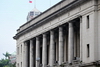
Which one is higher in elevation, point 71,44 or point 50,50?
point 71,44

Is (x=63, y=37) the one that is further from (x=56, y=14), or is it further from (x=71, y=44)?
(x=71, y=44)

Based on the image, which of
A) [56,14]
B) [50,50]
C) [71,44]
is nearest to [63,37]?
[50,50]

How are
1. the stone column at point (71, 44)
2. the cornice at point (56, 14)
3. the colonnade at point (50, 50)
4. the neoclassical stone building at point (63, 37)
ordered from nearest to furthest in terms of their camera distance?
the neoclassical stone building at point (63, 37) → the cornice at point (56, 14) → the stone column at point (71, 44) → the colonnade at point (50, 50)

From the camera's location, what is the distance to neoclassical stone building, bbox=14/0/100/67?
242 ft

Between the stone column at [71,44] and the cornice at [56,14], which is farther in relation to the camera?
the stone column at [71,44]

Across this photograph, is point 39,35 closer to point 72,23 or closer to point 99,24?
point 72,23

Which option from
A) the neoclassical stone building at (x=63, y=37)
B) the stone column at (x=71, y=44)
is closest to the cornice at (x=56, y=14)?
the neoclassical stone building at (x=63, y=37)

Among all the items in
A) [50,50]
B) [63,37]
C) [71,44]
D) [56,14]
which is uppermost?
[56,14]

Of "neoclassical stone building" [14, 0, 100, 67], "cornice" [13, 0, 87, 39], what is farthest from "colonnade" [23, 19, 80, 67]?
"cornice" [13, 0, 87, 39]

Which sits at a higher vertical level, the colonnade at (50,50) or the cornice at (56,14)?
the cornice at (56,14)

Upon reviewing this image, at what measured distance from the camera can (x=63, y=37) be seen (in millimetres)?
89188

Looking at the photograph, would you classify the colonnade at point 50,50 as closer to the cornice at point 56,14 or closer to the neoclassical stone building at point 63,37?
the neoclassical stone building at point 63,37

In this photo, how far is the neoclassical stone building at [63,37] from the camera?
242 ft

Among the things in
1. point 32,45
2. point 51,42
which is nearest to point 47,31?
point 51,42
